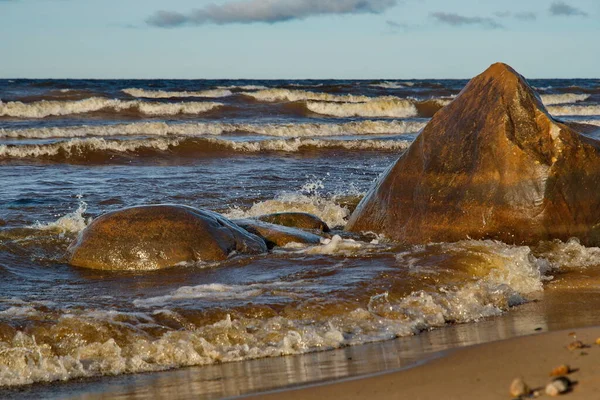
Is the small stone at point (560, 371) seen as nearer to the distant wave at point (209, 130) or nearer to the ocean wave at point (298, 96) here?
the distant wave at point (209, 130)

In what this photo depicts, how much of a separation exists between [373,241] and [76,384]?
12.5ft

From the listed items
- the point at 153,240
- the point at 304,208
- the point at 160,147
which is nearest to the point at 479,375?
the point at 153,240

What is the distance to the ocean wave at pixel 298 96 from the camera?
39.4 m

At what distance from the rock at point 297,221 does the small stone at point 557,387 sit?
199 inches

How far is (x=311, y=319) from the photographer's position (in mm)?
5676

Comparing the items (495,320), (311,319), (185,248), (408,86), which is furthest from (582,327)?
(408,86)

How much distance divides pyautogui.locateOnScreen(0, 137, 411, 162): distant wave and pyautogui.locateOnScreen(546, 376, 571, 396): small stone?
1567 cm

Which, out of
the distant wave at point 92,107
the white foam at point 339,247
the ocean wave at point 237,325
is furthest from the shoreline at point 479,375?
the distant wave at point 92,107

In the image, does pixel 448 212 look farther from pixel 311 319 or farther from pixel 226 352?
pixel 226 352

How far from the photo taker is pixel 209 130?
2567 cm

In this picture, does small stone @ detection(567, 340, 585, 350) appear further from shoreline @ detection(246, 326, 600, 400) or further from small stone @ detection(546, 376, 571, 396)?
small stone @ detection(546, 376, 571, 396)

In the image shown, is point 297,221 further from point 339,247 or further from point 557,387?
point 557,387

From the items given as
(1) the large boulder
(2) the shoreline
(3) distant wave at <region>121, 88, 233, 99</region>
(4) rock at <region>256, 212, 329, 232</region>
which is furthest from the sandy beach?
(3) distant wave at <region>121, 88, 233, 99</region>

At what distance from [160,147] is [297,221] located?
38.4 ft
